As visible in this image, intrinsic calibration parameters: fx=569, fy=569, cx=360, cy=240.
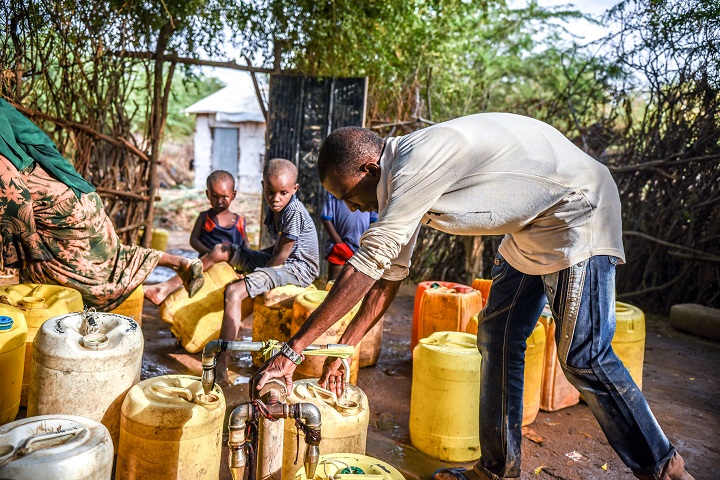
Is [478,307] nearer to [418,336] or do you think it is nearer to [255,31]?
[418,336]

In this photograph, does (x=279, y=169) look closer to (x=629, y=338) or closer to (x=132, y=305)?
(x=132, y=305)

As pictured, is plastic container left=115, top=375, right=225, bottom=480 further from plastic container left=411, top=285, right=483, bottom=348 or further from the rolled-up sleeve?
plastic container left=411, top=285, right=483, bottom=348

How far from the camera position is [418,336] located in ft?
13.1

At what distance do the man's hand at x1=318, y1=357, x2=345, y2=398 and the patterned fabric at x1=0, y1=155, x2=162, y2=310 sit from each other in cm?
181

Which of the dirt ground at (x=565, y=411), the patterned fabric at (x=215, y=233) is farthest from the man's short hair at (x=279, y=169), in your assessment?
the dirt ground at (x=565, y=411)

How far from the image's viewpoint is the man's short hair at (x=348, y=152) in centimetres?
196

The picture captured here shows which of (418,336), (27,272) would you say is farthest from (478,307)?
(27,272)

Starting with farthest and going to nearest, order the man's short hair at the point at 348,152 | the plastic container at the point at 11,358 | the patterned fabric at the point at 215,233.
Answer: the patterned fabric at the point at 215,233
the plastic container at the point at 11,358
the man's short hair at the point at 348,152

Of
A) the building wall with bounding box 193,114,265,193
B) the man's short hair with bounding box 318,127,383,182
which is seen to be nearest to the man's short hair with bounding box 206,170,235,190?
the man's short hair with bounding box 318,127,383,182

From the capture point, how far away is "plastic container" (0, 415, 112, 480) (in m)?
1.49

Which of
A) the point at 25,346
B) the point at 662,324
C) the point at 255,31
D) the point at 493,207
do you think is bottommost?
the point at 662,324

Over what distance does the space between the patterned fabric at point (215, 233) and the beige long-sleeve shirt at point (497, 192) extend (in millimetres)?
2973

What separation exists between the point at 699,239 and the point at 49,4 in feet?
20.9

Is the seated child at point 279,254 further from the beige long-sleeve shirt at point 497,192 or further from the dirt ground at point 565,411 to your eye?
the beige long-sleeve shirt at point 497,192
